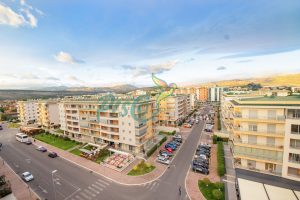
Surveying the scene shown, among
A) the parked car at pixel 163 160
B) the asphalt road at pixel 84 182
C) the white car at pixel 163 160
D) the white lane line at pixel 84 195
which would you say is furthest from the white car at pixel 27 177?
the parked car at pixel 163 160

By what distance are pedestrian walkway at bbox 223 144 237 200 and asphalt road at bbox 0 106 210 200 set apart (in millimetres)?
7604

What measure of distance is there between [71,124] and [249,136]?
55690 mm

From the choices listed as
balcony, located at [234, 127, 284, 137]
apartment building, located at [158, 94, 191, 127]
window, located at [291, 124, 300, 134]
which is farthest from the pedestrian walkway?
apartment building, located at [158, 94, 191, 127]

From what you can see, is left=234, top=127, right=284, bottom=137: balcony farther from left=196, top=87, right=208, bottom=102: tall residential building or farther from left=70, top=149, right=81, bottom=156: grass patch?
left=196, top=87, right=208, bottom=102: tall residential building

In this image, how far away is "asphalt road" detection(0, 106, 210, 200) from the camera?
87.0 feet

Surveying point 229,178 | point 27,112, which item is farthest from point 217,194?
point 27,112

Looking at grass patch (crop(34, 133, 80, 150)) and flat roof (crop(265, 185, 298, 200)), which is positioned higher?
flat roof (crop(265, 185, 298, 200))

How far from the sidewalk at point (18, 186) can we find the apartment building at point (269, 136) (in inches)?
1628

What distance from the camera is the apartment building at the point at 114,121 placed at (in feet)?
138

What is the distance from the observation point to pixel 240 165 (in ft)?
111

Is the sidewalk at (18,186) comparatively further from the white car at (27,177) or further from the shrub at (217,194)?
the shrub at (217,194)

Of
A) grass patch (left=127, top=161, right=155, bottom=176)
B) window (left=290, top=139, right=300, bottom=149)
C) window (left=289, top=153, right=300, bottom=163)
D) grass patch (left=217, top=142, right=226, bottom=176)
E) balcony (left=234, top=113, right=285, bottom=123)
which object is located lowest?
grass patch (left=127, top=161, right=155, bottom=176)

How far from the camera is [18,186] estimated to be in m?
29.7

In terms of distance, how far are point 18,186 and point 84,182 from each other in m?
12.7
